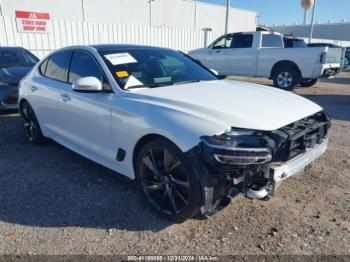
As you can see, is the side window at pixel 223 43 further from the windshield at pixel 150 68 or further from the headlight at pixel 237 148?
the headlight at pixel 237 148

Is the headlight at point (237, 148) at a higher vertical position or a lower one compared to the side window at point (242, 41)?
lower

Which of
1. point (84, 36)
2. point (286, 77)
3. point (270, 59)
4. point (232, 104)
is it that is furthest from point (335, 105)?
point (84, 36)

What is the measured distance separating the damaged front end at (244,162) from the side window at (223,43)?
10.5 metres

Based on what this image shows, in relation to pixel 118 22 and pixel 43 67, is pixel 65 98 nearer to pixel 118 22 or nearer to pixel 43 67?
pixel 43 67

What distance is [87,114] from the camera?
377cm

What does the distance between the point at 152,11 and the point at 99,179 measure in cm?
3130

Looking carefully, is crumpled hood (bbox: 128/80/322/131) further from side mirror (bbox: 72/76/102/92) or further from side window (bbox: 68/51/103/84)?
side window (bbox: 68/51/103/84)

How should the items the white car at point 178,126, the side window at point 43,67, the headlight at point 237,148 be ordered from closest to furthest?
the headlight at point 237,148
the white car at point 178,126
the side window at point 43,67

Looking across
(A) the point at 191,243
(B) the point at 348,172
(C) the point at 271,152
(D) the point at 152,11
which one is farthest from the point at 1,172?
(D) the point at 152,11

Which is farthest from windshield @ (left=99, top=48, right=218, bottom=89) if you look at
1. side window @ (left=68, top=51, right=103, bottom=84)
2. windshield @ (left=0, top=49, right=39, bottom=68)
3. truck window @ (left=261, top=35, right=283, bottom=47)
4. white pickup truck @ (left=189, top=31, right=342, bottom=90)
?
truck window @ (left=261, top=35, right=283, bottom=47)

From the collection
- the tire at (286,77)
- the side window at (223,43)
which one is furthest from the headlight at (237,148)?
the side window at (223,43)

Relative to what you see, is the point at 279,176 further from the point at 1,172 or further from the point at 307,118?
the point at 1,172

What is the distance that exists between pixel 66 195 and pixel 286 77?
374 inches

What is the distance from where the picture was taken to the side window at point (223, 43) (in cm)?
1277
